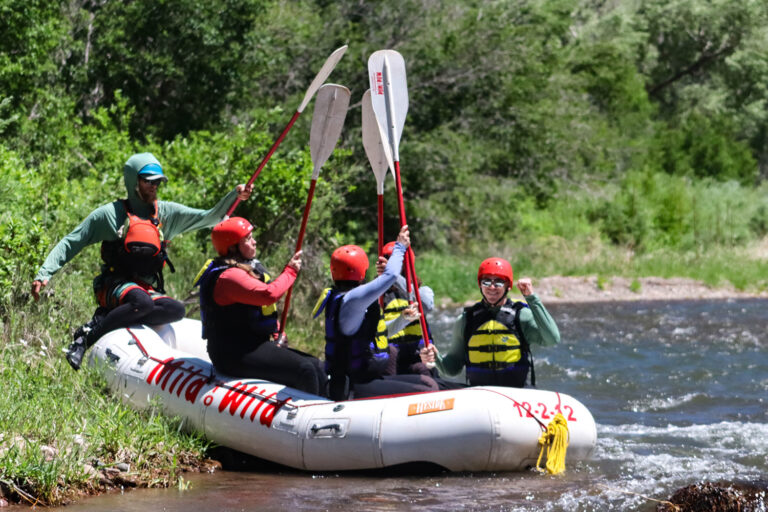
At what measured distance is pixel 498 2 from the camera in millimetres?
23656

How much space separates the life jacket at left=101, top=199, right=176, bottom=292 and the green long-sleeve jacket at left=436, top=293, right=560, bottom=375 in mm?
1912

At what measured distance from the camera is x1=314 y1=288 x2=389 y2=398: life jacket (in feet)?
19.4

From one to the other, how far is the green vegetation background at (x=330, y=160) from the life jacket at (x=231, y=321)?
23.3 inches

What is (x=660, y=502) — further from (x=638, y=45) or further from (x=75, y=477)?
(x=638, y=45)

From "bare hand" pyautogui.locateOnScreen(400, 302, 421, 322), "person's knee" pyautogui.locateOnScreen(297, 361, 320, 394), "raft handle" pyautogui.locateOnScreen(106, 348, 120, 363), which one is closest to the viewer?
"bare hand" pyautogui.locateOnScreen(400, 302, 421, 322)

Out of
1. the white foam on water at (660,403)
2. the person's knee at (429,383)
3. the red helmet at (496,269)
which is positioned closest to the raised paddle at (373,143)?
the red helmet at (496,269)

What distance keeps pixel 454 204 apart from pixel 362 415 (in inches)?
582

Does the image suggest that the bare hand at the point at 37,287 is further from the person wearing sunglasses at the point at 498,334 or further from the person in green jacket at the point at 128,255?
the person wearing sunglasses at the point at 498,334

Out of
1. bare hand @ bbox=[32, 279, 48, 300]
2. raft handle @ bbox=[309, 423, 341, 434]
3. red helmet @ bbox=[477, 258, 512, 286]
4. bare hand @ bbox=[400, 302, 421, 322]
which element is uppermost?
red helmet @ bbox=[477, 258, 512, 286]

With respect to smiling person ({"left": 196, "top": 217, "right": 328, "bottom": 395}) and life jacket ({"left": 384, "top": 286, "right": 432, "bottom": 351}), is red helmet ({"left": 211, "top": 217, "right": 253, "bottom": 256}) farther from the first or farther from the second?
life jacket ({"left": 384, "top": 286, "right": 432, "bottom": 351})

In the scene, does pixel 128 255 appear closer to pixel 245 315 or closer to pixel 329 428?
pixel 245 315

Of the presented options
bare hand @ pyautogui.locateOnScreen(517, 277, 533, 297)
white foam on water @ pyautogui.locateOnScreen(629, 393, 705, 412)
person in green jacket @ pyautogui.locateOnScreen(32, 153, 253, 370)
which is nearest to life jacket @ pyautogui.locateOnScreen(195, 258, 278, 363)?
person in green jacket @ pyautogui.locateOnScreen(32, 153, 253, 370)

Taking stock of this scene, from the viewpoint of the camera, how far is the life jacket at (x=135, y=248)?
6.62 metres

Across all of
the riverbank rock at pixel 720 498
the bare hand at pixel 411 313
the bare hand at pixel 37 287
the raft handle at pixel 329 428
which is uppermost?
the bare hand at pixel 37 287
